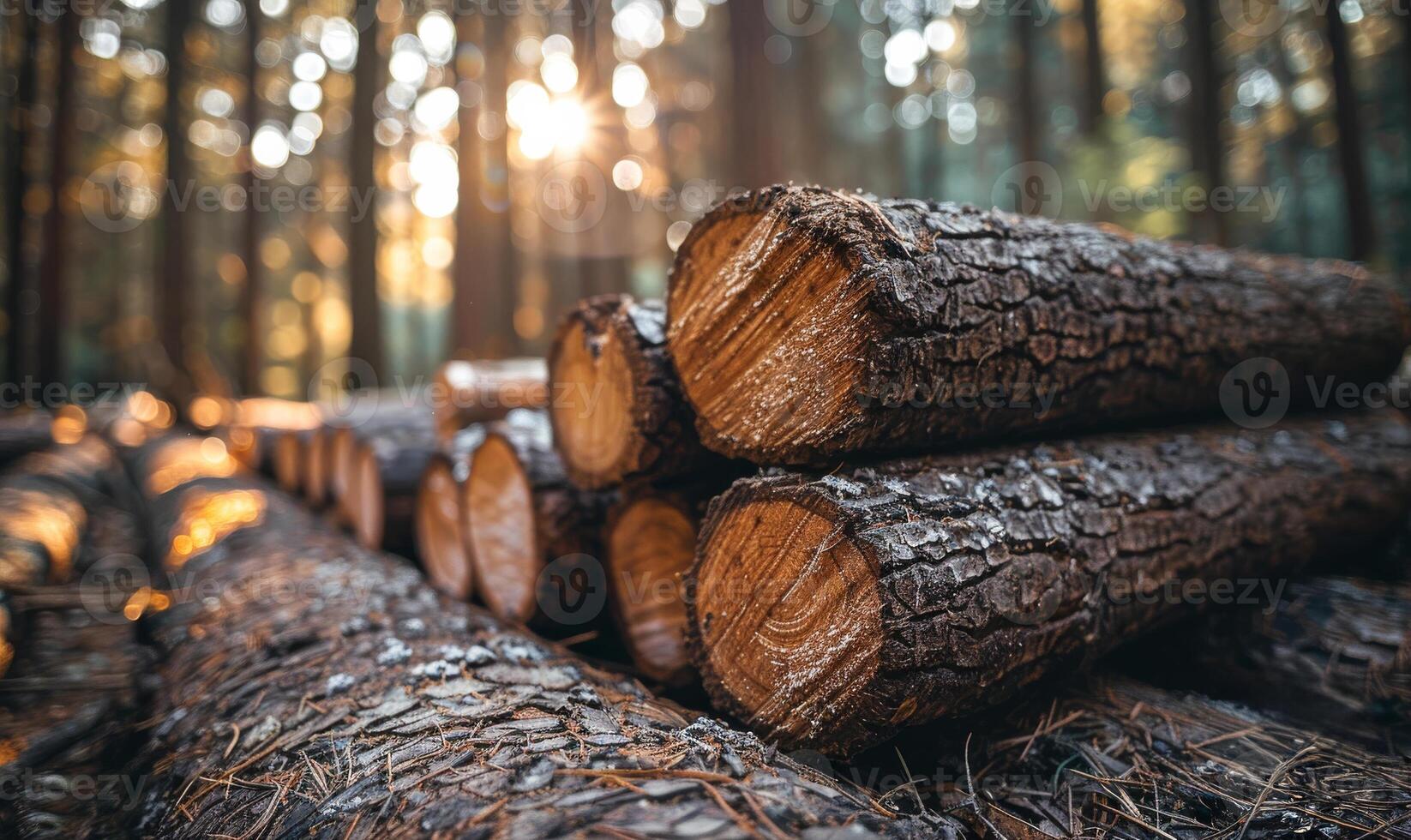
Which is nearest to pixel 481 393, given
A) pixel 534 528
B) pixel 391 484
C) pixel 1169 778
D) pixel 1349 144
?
pixel 391 484

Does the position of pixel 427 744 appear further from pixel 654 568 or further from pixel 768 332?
pixel 768 332

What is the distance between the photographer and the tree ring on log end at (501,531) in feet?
7.53

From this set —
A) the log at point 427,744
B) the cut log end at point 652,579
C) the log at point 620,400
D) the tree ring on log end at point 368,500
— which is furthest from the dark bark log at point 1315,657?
the tree ring on log end at point 368,500

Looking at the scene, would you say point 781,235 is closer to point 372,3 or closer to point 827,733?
point 827,733

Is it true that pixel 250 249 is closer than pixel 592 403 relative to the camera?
No

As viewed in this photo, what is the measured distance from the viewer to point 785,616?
4.90 feet

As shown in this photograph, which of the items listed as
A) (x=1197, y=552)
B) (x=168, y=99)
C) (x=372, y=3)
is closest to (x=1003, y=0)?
(x=372, y=3)

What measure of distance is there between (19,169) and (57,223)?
1453 mm

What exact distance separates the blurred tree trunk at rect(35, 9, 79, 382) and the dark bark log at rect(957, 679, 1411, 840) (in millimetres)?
13989

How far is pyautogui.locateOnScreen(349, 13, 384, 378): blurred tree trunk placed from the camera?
9055 millimetres

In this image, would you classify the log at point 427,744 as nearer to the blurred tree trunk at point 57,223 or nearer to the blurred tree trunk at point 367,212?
the blurred tree trunk at point 367,212

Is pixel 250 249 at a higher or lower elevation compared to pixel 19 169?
lower

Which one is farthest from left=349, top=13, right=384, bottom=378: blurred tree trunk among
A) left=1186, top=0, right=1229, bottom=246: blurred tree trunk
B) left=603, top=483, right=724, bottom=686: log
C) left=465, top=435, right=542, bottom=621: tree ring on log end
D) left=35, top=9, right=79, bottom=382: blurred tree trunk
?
left=1186, top=0, right=1229, bottom=246: blurred tree trunk

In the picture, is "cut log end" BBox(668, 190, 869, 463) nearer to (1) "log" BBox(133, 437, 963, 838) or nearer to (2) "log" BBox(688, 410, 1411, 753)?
(2) "log" BBox(688, 410, 1411, 753)
